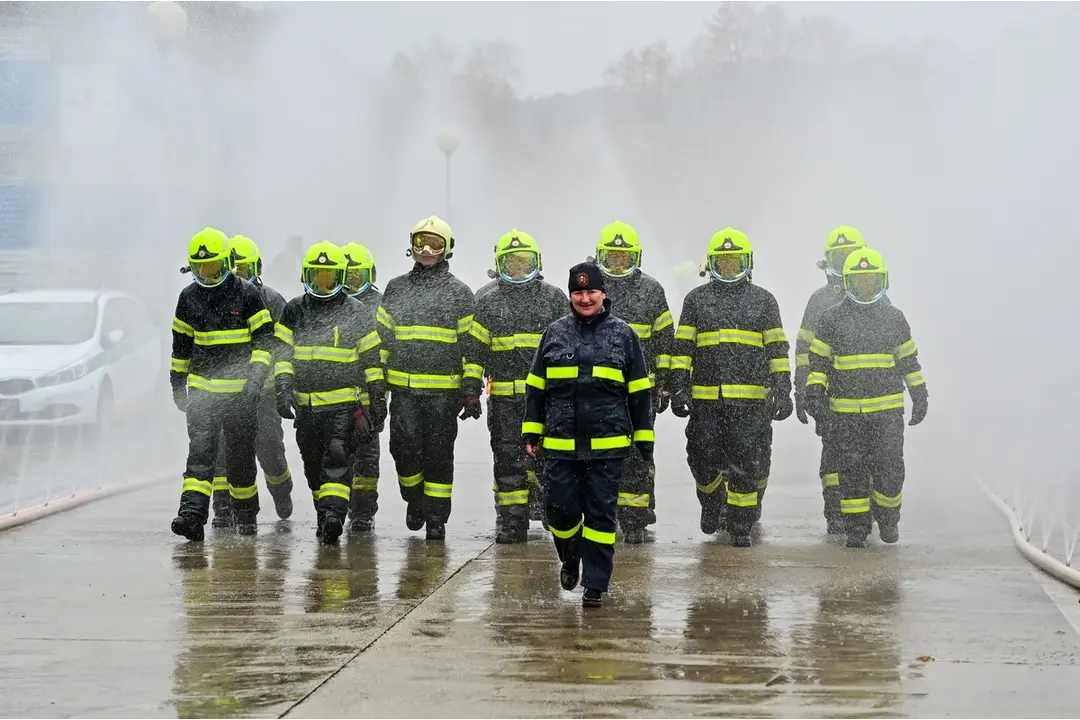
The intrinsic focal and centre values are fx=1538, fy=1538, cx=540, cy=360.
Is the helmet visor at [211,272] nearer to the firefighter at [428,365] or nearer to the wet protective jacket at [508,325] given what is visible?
the firefighter at [428,365]

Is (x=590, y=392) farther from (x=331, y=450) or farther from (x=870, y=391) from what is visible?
(x=870, y=391)

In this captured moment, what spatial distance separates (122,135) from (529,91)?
16.5 metres

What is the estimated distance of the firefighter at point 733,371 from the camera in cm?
911

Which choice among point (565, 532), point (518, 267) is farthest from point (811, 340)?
point (565, 532)

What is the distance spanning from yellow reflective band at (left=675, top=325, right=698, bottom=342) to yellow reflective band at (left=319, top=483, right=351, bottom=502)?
7.13ft

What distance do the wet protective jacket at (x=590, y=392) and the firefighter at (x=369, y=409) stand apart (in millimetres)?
2034

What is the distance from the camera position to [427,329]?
9203mm

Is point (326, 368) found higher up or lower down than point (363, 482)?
higher up

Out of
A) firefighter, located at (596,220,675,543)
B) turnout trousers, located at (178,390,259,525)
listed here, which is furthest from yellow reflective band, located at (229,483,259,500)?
firefighter, located at (596,220,675,543)

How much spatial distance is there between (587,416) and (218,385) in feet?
9.46

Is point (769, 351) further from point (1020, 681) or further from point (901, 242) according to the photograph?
point (901, 242)

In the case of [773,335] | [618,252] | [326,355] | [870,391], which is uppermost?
[618,252]

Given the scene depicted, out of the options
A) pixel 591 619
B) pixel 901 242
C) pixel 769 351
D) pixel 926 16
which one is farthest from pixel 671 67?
pixel 591 619

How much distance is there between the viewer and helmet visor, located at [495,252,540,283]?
30.1 feet
